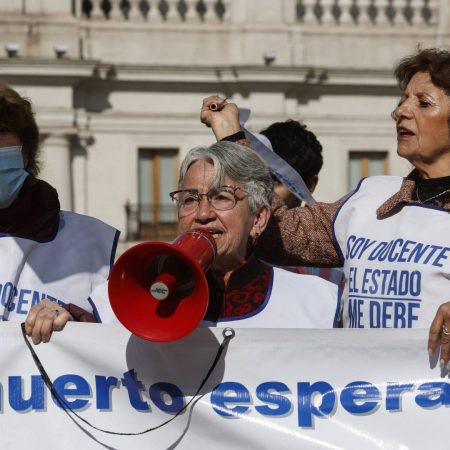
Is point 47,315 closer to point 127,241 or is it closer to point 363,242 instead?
point 363,242

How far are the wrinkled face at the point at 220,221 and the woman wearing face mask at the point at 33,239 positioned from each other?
430mm

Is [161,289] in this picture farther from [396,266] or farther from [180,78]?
[180,78]

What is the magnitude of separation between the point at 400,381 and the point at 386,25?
14.6 m

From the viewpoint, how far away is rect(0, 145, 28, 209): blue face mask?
3506mm

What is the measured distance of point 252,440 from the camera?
3133mm

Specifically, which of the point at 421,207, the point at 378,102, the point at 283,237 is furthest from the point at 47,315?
the point at 378,102

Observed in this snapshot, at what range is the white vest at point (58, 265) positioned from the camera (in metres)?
3.50

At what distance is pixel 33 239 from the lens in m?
3.58

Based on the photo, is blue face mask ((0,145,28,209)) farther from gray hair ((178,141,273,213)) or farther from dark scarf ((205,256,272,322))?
dark scarf ((205,256,272,322))

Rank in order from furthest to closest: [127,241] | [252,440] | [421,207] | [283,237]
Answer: [127,241]
[283,237]
[421,207]
[252,440]

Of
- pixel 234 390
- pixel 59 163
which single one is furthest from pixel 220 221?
pixel 59 163

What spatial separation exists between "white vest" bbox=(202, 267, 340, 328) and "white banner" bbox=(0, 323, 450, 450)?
0.12m

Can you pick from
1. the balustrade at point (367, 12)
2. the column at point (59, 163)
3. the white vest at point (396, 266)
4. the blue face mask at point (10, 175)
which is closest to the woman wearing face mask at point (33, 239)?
the blue face mask at point (10, 175)

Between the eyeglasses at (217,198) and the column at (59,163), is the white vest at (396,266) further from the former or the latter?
the column at (59,163)
